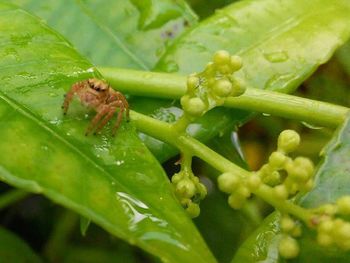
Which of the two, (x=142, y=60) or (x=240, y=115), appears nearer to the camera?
(x=240, y=115)

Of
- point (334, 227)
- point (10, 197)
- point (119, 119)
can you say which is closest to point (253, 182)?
point (334, 227)

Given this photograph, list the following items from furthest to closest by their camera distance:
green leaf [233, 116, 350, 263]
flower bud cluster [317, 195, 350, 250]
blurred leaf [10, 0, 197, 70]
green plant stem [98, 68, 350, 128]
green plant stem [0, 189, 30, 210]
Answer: green plant stem [0, 189, 30, 210]
blurred leaf [10, 0, 197, 70]
green plant stem [98, 68, 350, 128]
green leaf [233, 116, 350, 263]
flower bud cluster [317, 195, 350, 250]

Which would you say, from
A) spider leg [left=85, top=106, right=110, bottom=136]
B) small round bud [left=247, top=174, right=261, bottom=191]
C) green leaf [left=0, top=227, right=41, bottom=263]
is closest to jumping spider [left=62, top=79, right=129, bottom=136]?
spider leg [left=85, top=106, right=110, bottom=136]

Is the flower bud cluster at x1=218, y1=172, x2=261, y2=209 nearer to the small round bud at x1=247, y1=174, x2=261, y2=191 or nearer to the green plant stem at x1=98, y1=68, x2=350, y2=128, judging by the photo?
the small round bud at x1=247, y1=174, x2=261, y2=191

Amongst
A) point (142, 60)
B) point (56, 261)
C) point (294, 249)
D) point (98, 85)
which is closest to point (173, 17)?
point (142, 60)

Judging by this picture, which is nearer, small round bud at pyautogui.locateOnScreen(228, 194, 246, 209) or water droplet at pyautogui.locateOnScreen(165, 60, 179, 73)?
small round bud at pyautogui.locateOnScreen(228, 194, 246, 209)

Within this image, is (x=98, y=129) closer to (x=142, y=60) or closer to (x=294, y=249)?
(x=294, y=249)

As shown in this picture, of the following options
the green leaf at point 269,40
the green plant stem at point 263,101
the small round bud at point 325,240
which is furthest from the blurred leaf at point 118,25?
the small round bud at point 325,240
